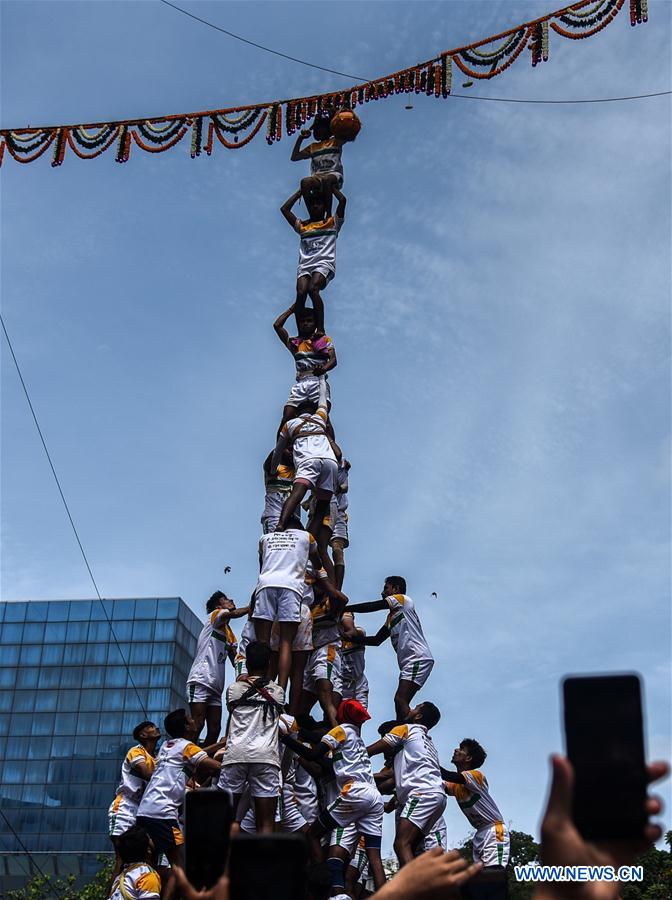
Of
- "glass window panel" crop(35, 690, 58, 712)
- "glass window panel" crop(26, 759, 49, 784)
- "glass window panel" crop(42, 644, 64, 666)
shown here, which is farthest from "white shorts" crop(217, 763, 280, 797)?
"glass window panel" crop(42, 644, 64, 666)

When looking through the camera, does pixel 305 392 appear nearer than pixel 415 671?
No

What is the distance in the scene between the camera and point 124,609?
6341cm

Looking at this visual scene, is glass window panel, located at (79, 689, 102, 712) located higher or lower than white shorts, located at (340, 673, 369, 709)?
higher

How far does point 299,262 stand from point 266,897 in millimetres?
13434

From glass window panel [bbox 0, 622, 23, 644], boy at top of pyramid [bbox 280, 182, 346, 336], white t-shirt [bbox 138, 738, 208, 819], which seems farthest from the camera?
glass window panel [bbox 0, 622, 23, 644]

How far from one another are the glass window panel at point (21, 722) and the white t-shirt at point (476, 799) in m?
56.8

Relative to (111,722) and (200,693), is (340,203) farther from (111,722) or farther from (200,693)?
(111,722)

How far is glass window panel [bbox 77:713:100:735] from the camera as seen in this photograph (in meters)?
60.3

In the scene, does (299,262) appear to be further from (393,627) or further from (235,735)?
(235,735)

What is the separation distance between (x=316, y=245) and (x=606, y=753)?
13.5 meters

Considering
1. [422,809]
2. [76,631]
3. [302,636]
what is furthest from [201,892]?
[76,631]

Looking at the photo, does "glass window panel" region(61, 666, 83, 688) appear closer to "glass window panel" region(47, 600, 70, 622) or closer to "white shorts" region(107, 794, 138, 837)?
"glass window panel" region(47, 600, 70, 622)

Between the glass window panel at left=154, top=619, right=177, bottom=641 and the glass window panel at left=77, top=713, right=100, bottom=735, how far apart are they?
5.94 metres

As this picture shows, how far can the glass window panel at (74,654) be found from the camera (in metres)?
62.4
